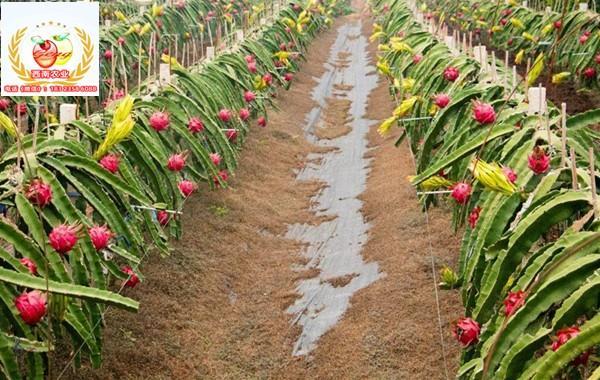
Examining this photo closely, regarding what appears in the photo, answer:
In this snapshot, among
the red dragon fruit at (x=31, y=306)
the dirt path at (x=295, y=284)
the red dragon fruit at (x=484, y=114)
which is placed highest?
the red dragon fruit at (x=484, y=114)

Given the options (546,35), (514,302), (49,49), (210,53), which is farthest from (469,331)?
(546,35)

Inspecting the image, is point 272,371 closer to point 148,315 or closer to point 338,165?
point 148,315

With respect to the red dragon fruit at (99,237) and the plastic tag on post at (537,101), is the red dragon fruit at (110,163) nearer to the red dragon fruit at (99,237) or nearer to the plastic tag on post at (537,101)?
the red dragon fruit at (99,237)

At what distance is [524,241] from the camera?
100 inches

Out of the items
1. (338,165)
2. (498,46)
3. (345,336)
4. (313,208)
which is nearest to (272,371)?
(345,336)

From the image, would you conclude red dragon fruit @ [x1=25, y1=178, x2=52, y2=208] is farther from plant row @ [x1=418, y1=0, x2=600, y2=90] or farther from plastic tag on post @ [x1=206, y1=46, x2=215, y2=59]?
plastic tag on post @ [x1=206, y1=46, x2=215, y2=59]

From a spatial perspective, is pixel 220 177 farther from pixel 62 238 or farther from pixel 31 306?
pixel 31 306

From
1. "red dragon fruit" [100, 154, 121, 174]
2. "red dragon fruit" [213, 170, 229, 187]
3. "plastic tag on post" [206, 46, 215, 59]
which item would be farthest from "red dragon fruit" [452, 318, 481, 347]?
"plastic tag on post" [206, 46, 215, 59]

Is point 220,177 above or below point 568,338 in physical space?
below

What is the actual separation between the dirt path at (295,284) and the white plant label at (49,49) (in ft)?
4.26

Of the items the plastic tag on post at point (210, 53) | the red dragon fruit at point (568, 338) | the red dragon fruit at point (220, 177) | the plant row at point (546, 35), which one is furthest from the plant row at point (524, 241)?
the plastic tag on post at point (210, 53)

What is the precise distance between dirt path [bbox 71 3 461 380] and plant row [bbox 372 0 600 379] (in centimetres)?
72

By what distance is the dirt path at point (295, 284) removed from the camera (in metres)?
3.96

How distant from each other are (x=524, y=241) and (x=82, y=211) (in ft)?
6.80
